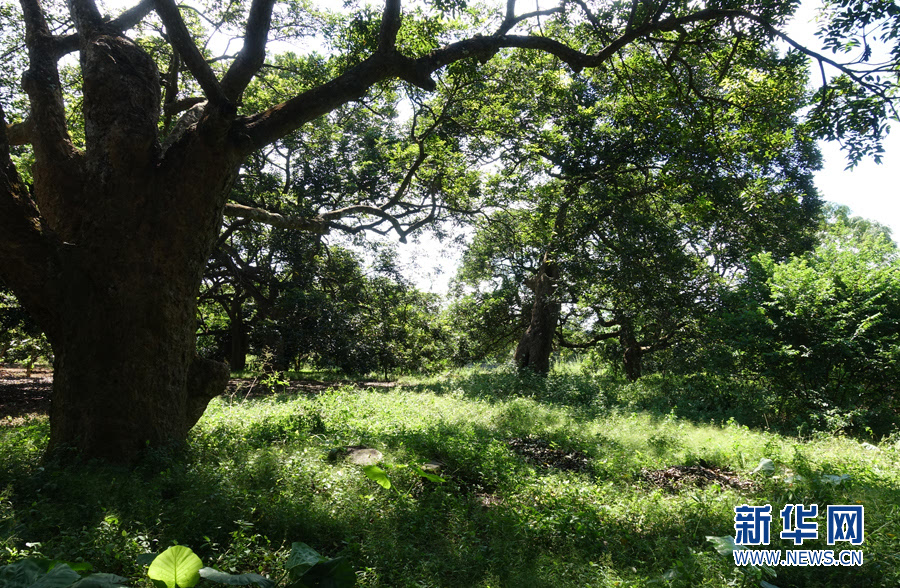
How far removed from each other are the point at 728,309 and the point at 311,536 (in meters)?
11.0

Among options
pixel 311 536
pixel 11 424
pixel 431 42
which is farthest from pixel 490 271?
pixel 311 536

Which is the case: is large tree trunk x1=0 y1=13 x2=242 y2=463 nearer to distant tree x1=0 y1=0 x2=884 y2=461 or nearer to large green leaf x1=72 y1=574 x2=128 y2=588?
distant tree x1=0 y1=0 x2=884 y2=461

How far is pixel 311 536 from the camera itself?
3.44m

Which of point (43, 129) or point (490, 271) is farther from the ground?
point (490, 271)

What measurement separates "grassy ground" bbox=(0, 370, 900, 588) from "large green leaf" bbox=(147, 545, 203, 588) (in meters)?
0.66

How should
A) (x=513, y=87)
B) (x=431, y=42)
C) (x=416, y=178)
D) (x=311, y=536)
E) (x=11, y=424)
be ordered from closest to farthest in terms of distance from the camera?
(x=311, y=536) < (x=11, y=424) < (x=431, y=42) < (x=513, y=87) < (x=416, y=178)

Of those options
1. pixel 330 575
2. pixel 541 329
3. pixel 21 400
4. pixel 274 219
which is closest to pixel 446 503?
pixel 330 575

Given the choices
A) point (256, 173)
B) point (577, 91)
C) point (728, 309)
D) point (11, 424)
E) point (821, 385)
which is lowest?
point (11, 424)

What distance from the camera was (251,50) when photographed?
17.9 ft

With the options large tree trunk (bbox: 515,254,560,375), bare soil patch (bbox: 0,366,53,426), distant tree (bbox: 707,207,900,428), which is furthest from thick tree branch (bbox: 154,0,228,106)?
large tree trunk (bbox: 515,254,560,375)

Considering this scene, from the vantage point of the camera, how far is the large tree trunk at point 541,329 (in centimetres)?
1489

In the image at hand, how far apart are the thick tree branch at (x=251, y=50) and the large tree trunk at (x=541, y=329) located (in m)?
10.8

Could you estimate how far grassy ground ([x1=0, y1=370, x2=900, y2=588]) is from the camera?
123 inches

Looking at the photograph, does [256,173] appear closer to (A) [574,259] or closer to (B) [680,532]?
(A) [574,259]
